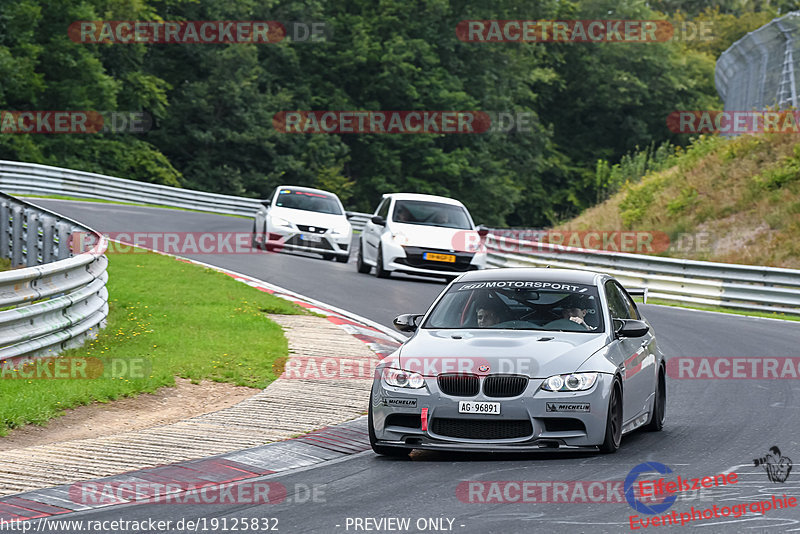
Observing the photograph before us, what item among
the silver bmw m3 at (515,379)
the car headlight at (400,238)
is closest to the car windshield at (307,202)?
the car headlight at (400,238)

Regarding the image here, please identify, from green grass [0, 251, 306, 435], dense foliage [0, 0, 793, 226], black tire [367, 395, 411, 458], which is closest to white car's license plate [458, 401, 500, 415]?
black tire [367, 395, 411, 458]

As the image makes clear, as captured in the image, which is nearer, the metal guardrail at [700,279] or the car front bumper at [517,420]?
the car front bumper at [517,420]

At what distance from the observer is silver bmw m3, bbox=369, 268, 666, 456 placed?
859 centimetres

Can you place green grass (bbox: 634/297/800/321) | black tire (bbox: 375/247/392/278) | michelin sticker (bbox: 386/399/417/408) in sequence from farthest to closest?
black tire (bbox: 375/247/392/278) < green grass (bbox: 634/297/800/321) < michelin sticker (bbox: 386/399/417/408)

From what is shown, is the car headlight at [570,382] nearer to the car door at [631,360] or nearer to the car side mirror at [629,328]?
the car door at [631,360]

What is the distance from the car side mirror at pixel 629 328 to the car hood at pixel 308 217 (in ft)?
58.4

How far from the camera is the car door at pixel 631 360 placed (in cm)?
939

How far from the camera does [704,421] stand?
10656 millimetres

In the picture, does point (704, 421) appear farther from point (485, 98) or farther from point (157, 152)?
point (485, 98)

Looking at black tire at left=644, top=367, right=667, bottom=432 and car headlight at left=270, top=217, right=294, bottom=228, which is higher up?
car headlight at left=270, top=217, right=294, bottom=228

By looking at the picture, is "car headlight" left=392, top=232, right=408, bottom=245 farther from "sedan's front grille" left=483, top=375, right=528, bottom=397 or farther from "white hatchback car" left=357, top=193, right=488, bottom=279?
"sedan's front grille" left=483, top=375, right=528, bottom=397

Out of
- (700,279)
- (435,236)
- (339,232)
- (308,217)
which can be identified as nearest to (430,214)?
(435,236)

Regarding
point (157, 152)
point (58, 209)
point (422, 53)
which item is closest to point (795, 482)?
point (58, 209)

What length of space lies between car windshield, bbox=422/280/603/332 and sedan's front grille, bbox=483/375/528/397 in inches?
41.8
